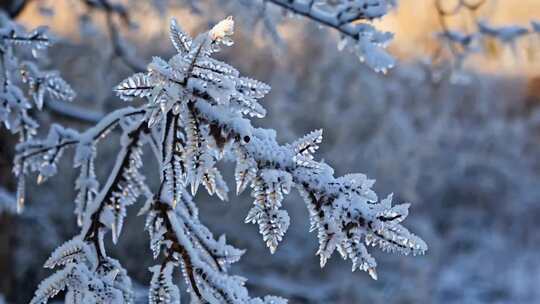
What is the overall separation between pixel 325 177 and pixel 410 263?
6.01 metres

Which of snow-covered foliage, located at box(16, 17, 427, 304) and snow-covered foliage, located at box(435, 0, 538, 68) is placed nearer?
snow-covered foliage, located at box(16, 17, 427, 304)

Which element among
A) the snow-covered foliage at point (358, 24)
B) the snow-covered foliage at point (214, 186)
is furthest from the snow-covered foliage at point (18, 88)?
the snow-covered foliage at point (358, 24)

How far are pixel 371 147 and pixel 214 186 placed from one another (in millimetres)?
5899

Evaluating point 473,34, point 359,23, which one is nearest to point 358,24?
point 359,23

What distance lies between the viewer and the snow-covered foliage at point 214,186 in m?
0.98

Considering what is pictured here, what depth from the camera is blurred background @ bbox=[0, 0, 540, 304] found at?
389 cm

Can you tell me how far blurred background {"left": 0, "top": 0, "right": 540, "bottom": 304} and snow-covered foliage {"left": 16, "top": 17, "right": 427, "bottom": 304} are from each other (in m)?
1.10

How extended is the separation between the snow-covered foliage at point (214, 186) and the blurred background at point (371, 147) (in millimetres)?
1097

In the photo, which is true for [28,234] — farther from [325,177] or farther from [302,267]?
[325,177]

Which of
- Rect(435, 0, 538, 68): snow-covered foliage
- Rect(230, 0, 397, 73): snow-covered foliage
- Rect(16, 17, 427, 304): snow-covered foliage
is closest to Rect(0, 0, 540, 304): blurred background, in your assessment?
Rect(435, 0, 538, 68): snow-covered foliage

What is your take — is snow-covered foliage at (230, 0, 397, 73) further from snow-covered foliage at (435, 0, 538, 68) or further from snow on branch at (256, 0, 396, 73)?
snow-covered foliage at (435, 0, 538, 68)

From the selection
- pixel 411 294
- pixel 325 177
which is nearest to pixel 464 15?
pixel 325 177

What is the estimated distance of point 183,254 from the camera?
1.13 meters

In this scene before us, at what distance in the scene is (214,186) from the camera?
3.56 feet
